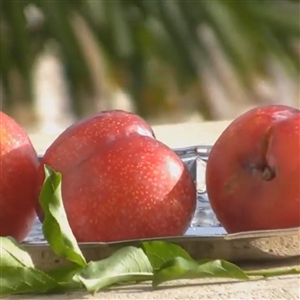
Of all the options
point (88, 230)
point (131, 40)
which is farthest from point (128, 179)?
point (131, 40)

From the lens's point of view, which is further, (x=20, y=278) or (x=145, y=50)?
(x=145, y=50)

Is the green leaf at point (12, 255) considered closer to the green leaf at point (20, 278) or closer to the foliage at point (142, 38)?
the green leaf at point (20, 278)

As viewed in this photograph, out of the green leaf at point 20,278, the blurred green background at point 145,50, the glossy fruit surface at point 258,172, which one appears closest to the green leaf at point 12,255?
the green leaf at point 20,278

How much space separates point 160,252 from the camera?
35cm

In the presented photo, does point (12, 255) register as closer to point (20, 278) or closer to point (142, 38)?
point (20, 278)

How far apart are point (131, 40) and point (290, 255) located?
3.89ft

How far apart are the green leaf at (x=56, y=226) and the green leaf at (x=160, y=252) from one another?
0.03 m

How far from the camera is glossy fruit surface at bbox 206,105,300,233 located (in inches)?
15.6

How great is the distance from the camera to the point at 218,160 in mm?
427

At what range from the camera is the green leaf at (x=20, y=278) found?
0.33 m

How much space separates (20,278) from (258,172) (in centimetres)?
14

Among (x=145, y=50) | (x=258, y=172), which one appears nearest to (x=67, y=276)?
(x=258, y=172)

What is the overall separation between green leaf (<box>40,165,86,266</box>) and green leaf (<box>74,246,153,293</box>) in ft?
0.05

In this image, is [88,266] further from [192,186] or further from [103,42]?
[103,42]
